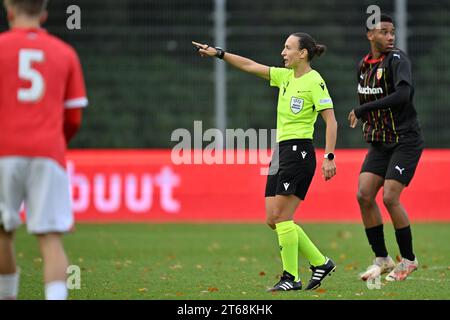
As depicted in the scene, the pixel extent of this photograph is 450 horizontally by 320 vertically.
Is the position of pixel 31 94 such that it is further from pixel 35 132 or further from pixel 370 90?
pixel 370 90

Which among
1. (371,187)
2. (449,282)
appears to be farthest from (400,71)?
(449,282)

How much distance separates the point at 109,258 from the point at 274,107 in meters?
9.25

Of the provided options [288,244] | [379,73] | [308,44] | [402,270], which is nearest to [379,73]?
[379,73]

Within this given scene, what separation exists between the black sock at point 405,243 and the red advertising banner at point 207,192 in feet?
25.6

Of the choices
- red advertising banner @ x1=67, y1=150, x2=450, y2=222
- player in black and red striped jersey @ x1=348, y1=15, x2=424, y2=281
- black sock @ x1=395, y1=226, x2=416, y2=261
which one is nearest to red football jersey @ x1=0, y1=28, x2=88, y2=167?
player in black and red striped jersey @ x1=348, y1=15, x2=424, y2=281

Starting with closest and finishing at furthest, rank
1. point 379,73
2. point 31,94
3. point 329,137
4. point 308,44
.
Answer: point 31,94, point 329,137, point 308,44, point 379,73

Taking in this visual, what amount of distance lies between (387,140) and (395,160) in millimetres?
222

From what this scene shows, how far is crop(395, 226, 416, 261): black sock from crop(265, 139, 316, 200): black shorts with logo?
1.49m

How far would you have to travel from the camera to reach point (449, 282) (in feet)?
32.0

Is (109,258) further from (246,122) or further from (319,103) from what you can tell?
(246,122)

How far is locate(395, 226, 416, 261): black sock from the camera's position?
10039mm

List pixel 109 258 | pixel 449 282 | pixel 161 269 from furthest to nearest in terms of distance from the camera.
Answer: pixel 109 258 < pixel 161 269 < pixel 449 282

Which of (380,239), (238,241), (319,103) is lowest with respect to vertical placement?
(238,241)

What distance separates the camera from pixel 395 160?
10016 mm
